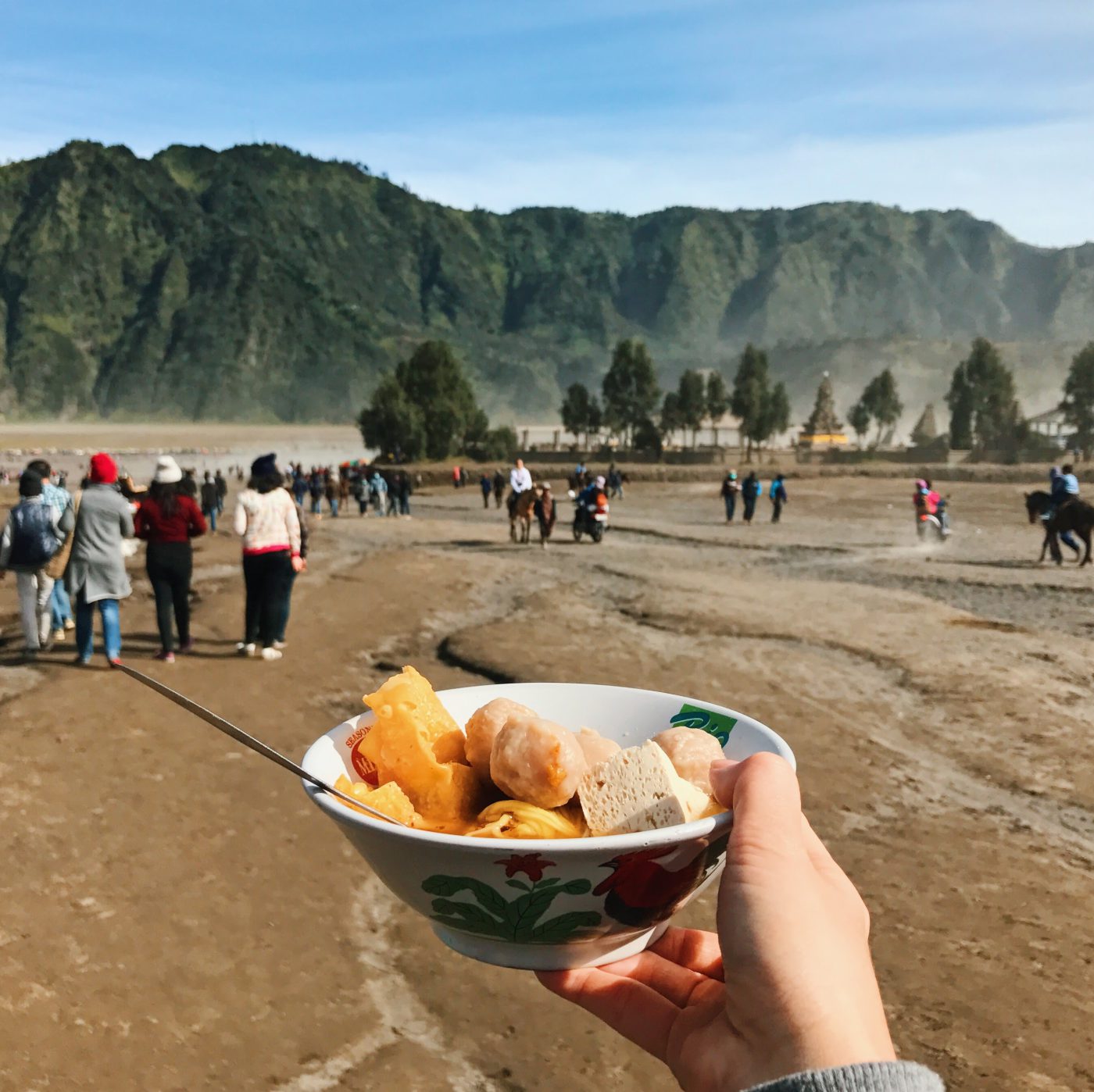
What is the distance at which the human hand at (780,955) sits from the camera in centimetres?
146

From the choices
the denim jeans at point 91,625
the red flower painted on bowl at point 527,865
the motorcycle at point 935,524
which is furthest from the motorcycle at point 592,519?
the red flower painted on bowl at point 527,865

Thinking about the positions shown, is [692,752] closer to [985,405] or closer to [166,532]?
[166,532]

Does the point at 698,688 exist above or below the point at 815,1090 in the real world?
below

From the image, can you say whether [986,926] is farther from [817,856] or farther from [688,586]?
[688,586]

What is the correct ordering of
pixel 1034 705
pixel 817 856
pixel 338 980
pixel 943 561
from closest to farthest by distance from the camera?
pixel 817 856, pixel 338 980, pixel 1034 705, pixel 943 561

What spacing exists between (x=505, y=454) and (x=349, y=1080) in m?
80.4

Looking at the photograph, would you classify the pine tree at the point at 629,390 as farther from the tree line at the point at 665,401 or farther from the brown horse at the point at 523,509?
the brown horse at the point at 523,509

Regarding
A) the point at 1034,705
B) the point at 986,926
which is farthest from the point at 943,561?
the point at 986,926

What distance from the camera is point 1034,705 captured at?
27.5 ft

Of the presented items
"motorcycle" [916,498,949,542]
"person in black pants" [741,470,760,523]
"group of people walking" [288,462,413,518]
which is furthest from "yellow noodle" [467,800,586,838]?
"group of people walking" [288,462,413,518]

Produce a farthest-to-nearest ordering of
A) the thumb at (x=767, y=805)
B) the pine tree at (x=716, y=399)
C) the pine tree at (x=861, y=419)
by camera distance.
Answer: the pine tree at (x=861, y=419), the pine tree at (x=716, y=399), the thumb at (x=767, y=805)

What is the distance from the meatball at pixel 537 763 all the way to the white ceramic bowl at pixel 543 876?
6.1 inches

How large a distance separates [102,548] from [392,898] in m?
4.90

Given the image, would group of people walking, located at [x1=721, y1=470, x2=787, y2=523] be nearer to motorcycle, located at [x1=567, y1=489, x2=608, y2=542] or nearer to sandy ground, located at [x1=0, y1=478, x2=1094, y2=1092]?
motorcycle, located at [x1=567, y1=489, x2=608, y2=542]
